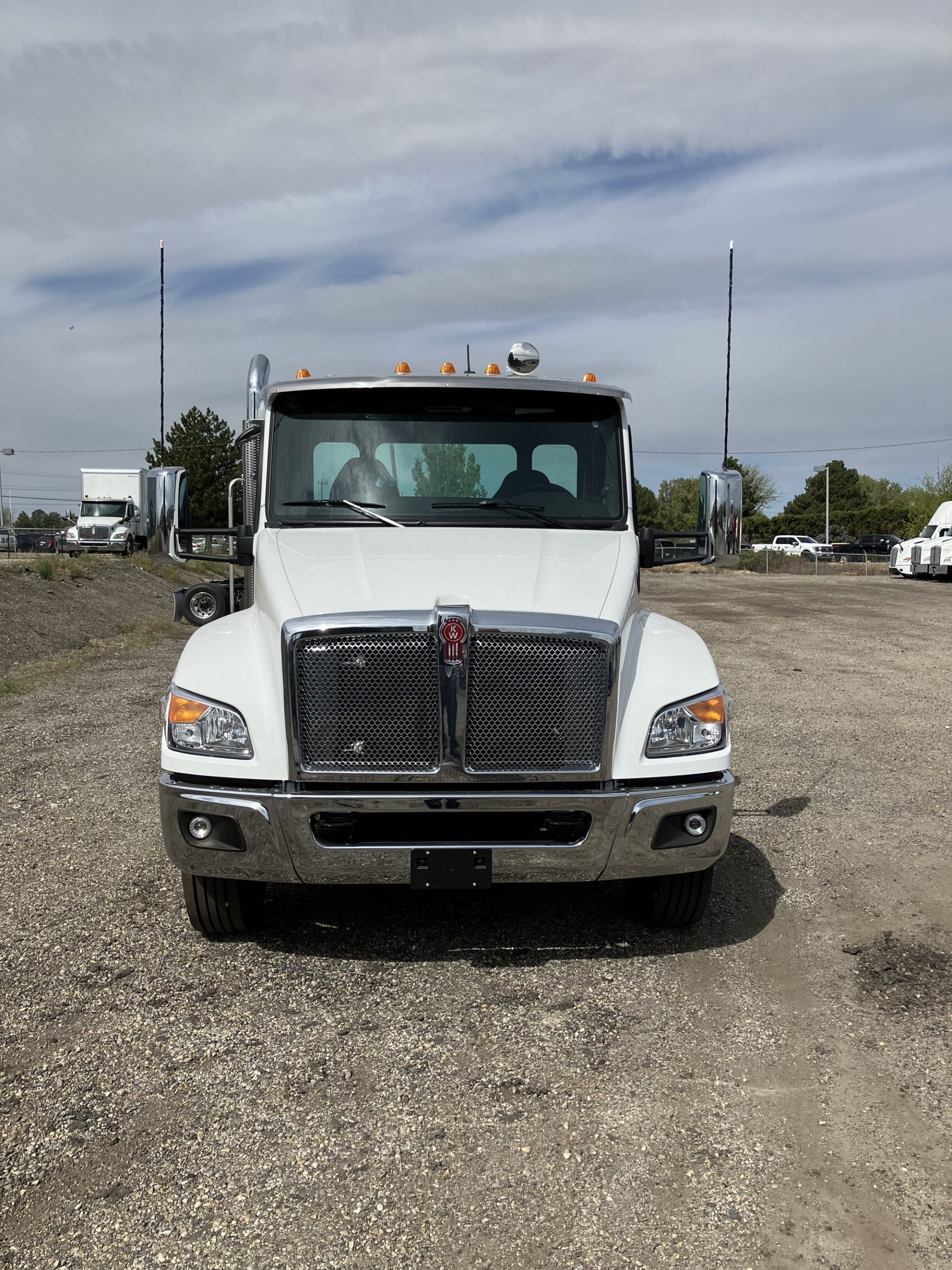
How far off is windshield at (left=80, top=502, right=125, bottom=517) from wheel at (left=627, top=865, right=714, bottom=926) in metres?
38.4

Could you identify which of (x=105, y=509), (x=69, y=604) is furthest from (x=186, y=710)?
(x=105, y=509)

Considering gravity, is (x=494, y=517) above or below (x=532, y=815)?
above

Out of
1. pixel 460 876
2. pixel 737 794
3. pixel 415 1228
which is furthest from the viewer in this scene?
pixel 737 794

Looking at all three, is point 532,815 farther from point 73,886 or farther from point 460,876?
point 73,886

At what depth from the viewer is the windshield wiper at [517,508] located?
490cm

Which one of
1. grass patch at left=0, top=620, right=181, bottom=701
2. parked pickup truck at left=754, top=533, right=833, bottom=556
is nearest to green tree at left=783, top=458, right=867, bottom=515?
parked pickup truck at left=754, top=533, right=833, bottom=556

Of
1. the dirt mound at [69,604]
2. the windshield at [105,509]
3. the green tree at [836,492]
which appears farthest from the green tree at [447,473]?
the green tree at [836,492]

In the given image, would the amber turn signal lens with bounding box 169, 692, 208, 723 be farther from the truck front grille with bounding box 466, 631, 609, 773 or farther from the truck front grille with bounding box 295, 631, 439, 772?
the truck front grille with bounding box 466, 631, 609, 773

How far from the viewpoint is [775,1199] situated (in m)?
2.70

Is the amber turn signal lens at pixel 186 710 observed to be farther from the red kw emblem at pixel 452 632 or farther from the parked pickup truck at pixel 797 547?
the parked pickup truck at pixel 797 547

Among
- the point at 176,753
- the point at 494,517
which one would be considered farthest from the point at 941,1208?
the point at 494,517

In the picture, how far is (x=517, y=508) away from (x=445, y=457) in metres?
0.42

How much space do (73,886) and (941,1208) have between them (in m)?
3.81

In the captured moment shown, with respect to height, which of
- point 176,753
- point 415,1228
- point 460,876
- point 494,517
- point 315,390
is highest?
point 315,390
